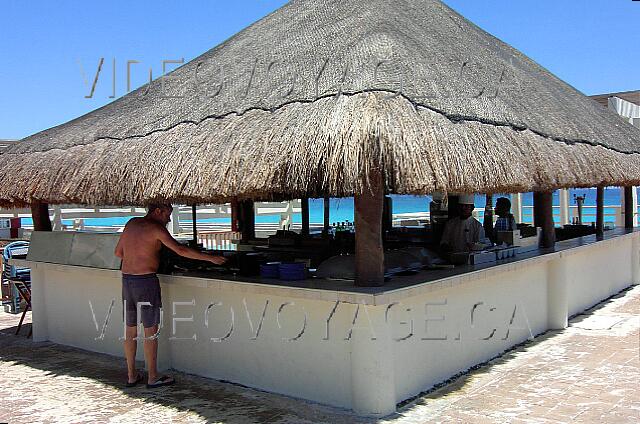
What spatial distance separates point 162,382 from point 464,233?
332cm

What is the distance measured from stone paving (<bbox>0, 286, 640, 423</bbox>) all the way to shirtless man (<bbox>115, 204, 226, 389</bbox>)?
276 millimetres

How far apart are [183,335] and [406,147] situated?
114 inches

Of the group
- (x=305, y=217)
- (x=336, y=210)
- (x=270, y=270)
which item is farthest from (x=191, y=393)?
(x=336, y=210)

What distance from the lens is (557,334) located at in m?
7.09

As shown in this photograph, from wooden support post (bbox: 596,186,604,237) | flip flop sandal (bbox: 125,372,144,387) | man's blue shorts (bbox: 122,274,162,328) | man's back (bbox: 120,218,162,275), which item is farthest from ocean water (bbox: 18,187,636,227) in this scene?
flip flop sandal (bbox: 125,372,144,387)

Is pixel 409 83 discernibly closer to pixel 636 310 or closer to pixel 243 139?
pixel 243 139

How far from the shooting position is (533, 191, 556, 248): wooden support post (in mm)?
7664

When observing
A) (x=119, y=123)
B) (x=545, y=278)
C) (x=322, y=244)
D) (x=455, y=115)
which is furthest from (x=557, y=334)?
(x=119, y=123)

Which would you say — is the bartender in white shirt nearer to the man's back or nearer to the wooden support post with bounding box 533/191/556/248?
the wooden support post with bounding box 533/191/556/248

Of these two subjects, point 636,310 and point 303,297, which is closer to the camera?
point 303,297

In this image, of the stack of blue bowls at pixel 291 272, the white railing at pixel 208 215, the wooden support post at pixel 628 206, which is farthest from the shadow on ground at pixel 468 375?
the white railing at pixel 208 215

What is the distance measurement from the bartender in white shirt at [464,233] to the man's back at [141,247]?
2919mm

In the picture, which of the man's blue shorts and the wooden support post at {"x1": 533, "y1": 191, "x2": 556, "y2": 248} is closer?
the man's blue shorts

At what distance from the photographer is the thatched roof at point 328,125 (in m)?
4.32
